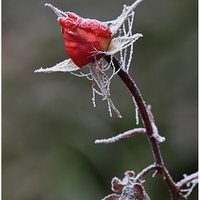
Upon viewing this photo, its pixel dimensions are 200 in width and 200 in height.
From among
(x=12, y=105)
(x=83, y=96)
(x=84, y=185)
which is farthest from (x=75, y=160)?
(x=12, y=105)

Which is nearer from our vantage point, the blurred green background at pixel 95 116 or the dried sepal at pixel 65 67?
the dried sepal at pixel 65 67

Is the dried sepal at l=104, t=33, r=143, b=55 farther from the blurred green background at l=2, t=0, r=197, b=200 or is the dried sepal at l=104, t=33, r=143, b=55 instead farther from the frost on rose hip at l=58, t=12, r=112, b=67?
the blurred green background at l=2, t=0, r=197, b=200

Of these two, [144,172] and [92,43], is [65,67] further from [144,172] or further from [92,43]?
[144,172]

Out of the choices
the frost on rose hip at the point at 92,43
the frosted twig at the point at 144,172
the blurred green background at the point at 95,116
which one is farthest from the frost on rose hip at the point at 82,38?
the blurred green background at the point at 95,116

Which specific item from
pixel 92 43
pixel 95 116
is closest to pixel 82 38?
pixel 92 43

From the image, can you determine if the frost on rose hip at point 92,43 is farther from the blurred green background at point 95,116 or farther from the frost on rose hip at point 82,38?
the blurred green background at point 95,116

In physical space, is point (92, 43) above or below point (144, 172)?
above

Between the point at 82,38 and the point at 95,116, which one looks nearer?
the point at 82,38
